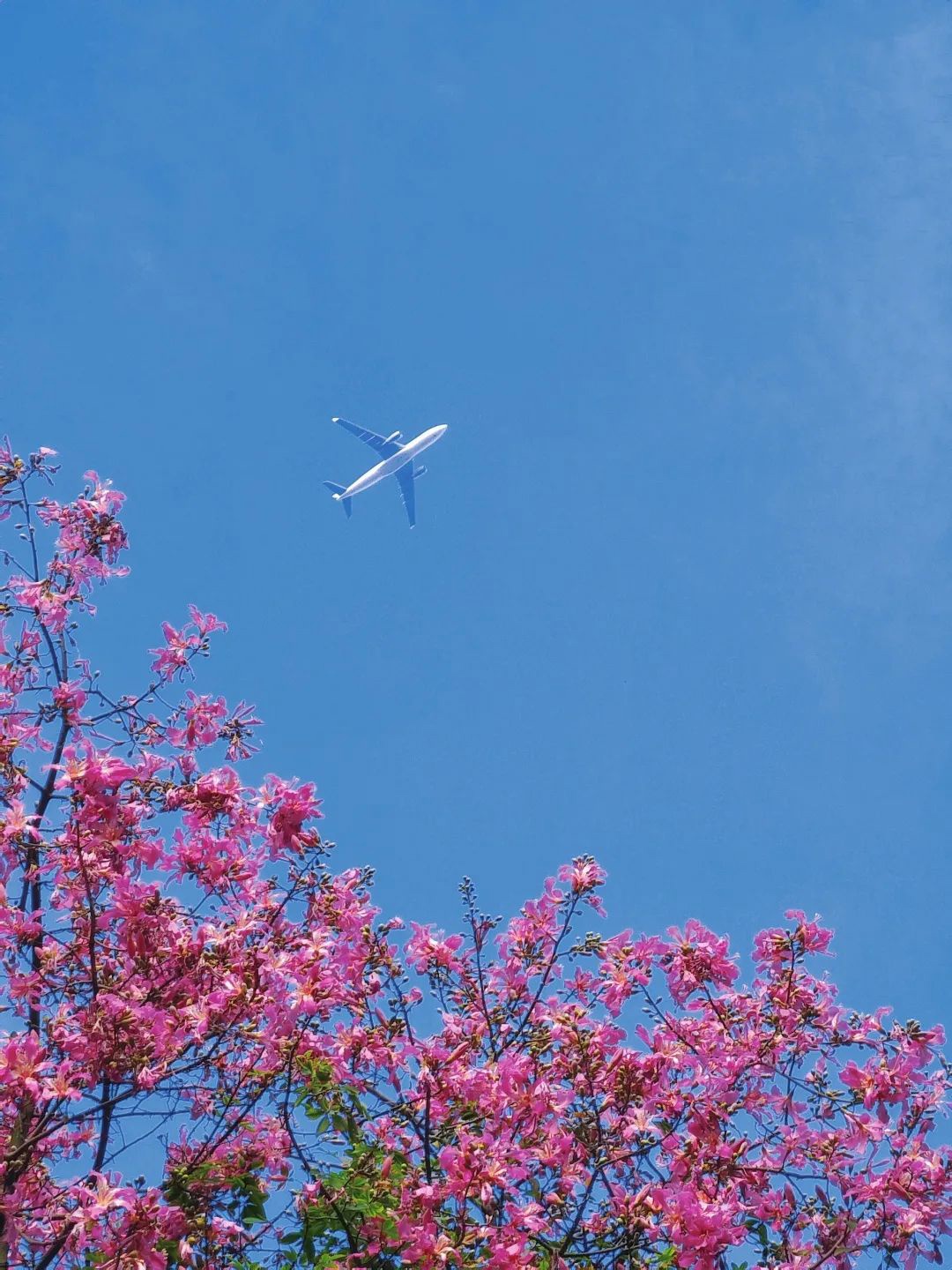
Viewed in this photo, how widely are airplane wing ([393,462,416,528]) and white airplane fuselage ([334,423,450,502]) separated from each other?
119cm

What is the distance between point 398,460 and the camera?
199 feet

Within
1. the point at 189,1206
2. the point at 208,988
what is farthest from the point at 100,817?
the point at 189,1206

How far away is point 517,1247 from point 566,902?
7.12ft

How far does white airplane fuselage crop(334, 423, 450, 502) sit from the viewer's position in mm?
59750

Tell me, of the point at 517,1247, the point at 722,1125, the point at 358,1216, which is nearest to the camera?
the point at 517,1247

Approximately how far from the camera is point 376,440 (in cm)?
5984

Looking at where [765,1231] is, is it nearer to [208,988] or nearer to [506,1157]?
[506,1157]

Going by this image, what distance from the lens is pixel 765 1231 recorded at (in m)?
6.89

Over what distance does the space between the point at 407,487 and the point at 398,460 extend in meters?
5.15

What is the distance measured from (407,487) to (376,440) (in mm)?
6181

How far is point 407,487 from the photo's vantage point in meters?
65.7

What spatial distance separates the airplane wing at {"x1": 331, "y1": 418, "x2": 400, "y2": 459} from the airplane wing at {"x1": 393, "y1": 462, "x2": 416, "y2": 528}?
2238 millimetres

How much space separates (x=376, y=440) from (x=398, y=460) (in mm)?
1547

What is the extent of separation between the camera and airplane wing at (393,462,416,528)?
64.0 m
